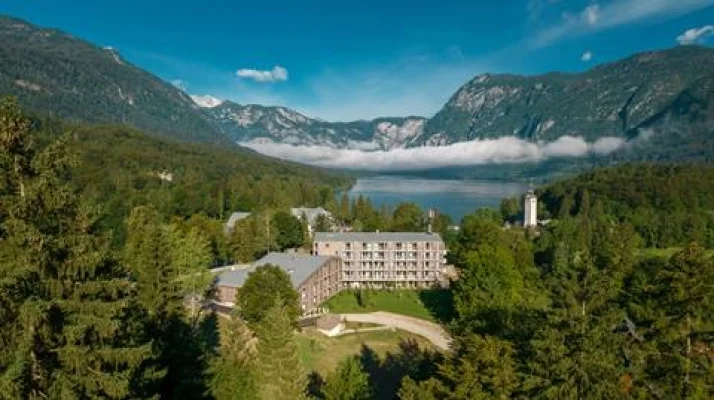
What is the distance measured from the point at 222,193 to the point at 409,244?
61.6m

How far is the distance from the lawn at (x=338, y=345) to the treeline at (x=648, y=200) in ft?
268

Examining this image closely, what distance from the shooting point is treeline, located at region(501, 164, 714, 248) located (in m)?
116

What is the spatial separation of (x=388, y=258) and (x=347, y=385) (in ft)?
162

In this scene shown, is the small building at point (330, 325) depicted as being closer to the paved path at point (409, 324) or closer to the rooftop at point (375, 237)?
the paved path at point (409, 324)

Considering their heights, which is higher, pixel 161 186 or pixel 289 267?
pixel 161 186

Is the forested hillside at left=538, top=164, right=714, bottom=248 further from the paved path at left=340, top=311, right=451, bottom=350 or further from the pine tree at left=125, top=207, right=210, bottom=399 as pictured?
the pine tree at left=125, top=207, right=210, bottom=399

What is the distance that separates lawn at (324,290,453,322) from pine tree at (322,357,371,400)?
31788mm

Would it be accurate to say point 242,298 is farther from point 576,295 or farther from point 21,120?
point 21,120

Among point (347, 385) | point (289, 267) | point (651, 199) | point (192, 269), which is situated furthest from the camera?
point (651, 199)

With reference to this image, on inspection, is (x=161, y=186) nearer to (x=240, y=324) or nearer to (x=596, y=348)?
(x=240, y=324)

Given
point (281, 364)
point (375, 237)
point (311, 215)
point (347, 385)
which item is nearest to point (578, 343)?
point (347, 385)

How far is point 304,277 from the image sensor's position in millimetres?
63719

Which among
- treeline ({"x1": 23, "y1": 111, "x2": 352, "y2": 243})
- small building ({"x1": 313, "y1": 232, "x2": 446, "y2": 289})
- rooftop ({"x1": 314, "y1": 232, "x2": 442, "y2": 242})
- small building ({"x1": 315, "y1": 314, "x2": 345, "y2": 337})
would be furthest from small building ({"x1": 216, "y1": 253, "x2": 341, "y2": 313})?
treeline ({"x1": 23, "y1": 111, "x2": 352, "y2": 243})

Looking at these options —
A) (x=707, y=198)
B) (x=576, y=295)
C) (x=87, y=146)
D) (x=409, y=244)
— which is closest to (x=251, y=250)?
(x=409, y=244)
